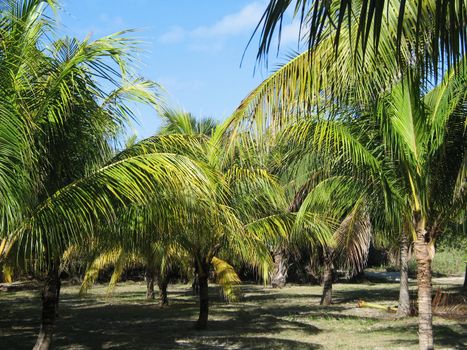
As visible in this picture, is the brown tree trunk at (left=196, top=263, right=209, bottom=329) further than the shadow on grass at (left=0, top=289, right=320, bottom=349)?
Yes

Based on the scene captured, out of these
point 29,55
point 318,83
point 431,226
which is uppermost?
point 29,55

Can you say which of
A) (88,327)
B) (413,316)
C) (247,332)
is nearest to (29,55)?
(247,332)

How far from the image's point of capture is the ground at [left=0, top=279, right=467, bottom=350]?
40.1 ft

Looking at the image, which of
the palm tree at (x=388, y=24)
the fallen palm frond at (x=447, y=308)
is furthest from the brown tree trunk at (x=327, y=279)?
the palm tree at (x=388, y=24)

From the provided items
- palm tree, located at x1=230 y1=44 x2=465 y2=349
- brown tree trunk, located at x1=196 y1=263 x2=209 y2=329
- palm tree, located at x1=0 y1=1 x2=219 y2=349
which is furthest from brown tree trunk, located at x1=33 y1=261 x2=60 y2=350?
brown tree trunk, located at x1=196 y1=263 x2=209 y2=329

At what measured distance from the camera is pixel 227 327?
48.7 feet

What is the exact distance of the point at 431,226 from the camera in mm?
8648

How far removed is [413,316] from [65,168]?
12052 millimetres

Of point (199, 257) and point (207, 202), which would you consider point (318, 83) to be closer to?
point (207, 202)

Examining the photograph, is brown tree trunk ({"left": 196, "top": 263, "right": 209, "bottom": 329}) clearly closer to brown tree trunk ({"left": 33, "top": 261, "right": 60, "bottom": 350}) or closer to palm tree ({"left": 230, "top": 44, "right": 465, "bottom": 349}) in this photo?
brown tree trunk ({"left": 33, "top": 261, "right": 60, "bottom": 350})

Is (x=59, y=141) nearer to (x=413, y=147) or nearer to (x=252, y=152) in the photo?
(x=252, y=152)

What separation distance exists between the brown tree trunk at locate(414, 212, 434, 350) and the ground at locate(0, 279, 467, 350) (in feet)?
10.7

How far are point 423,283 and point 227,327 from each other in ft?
24.5

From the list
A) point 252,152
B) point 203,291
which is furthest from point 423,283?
point 203,291
